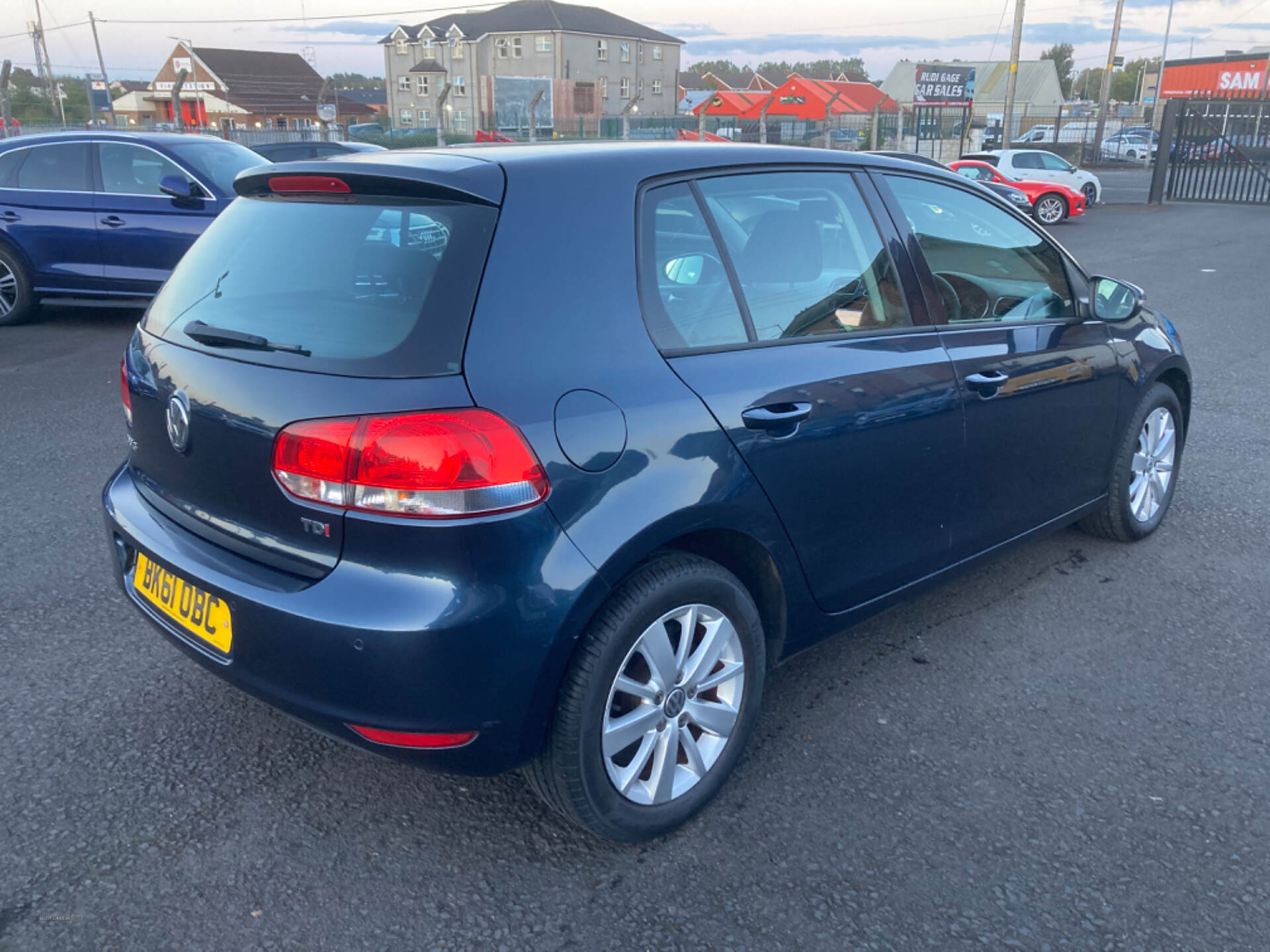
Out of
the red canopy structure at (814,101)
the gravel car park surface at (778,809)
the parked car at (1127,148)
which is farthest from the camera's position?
the red canopy structure at (814,101)

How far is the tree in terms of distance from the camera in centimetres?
10819

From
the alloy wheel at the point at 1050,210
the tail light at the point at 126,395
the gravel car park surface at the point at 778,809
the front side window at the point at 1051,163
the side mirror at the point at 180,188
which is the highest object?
the side mirror at the point at 180,188

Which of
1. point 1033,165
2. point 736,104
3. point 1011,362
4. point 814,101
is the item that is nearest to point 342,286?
point 1011,362

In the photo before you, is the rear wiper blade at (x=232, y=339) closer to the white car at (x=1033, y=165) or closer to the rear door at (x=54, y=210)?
the rear door at (x=54, y=210)

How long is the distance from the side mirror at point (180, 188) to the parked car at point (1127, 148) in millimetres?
46109

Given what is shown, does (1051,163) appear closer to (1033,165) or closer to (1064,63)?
(1033,165)

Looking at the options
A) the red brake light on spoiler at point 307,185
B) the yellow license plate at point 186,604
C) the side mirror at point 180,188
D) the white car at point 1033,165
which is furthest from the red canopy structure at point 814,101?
the yellow license plate at point 186,604

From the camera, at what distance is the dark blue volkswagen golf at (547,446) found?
2.14m

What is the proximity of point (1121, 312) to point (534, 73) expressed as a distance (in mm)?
74617

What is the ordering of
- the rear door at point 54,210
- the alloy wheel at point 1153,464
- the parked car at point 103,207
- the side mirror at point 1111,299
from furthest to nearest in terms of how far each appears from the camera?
the rear door at point 54,210 < the parked car at point 103,207 < the alloy wheel at point 1153,464 < the side mirror at point 1111,299

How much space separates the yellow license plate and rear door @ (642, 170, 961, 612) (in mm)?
1211

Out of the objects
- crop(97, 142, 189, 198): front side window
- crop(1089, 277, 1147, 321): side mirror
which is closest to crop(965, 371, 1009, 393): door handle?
crop(1089, 277, 1147, 321): side mirror

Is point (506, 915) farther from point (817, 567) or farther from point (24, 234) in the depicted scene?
point (24, 234)

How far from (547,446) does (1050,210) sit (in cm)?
2194
